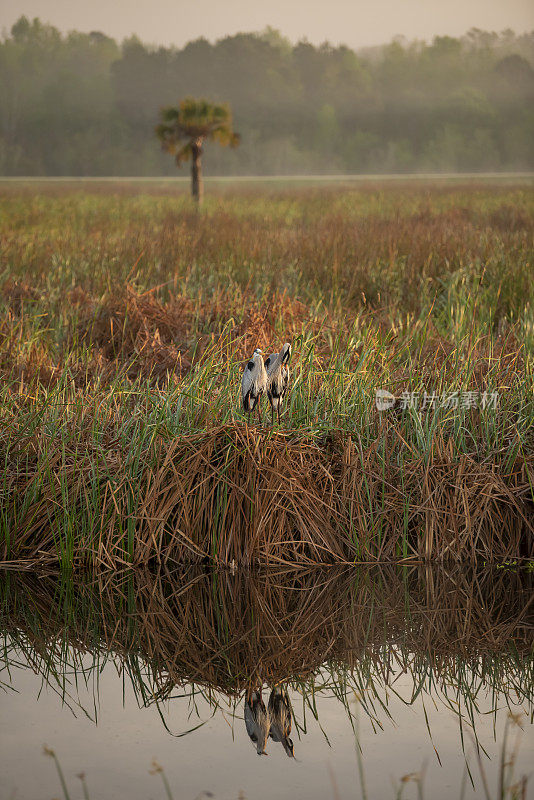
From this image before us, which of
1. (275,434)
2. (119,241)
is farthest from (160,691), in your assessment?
(119,241)

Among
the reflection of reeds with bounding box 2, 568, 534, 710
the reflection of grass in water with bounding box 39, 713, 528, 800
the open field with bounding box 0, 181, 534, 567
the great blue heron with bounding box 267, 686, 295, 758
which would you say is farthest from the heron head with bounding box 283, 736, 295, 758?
the open field with bounding box 0, 181, 534, 567

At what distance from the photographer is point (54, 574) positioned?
3.59m

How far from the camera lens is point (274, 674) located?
2736 millimetres

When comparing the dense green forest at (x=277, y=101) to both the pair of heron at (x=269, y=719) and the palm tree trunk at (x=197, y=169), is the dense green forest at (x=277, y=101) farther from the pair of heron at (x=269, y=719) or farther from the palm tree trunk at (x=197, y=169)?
the pair of heron at (x=269, y=719)

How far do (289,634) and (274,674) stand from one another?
0.33m

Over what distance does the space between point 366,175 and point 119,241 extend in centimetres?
4838

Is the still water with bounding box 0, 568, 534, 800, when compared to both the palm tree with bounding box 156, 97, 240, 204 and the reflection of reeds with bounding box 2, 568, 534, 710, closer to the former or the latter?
the reflection of reeds with bounding box 2, 568, 534, 710

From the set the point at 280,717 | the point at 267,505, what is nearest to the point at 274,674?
the point at 280,717

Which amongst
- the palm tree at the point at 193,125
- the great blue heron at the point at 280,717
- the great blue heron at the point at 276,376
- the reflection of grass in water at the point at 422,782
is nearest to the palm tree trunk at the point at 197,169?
the palm tree at the point at 193,125

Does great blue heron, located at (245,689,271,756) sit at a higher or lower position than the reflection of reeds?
higher

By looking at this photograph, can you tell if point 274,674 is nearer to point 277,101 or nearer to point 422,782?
point 422,782

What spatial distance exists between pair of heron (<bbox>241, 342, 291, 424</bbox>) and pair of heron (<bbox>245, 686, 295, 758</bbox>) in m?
1.14

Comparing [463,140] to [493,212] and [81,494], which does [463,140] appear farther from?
[81,494]

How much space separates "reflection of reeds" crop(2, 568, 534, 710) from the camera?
108 inches
